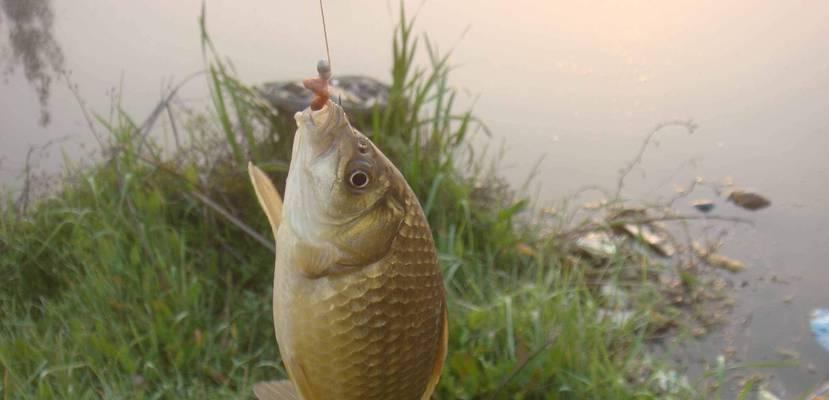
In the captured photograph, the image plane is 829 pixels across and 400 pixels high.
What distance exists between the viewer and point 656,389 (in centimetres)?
139

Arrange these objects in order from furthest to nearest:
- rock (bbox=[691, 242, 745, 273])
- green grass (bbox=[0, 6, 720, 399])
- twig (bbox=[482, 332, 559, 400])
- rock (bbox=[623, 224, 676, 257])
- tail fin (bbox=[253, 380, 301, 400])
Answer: rock (bbox=[623, 224, 676, 257]) < rock (bbox=[691, 242, 745, 273]) < green grass (bbox=[0, 6, 720, 399]) < twig (bbox=[482, 332, 559, 400]) < tail fin (bbox=[253, 380, 301, 400])

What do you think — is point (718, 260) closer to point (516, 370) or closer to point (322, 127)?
point (516, 370)

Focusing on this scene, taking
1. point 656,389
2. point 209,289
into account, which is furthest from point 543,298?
point 209,289

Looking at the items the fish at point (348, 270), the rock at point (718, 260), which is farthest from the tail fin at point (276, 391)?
the rock at point (718, 260)

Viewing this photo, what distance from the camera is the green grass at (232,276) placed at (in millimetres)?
1347

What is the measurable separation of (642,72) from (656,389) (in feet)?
3.92

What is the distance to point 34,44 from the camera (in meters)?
2.32

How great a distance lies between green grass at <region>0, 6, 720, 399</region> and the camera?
135cm

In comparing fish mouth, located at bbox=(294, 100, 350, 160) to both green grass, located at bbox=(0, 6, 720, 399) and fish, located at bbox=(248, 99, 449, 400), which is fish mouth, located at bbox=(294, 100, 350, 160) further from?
green grass, located at bbox=(0, 6, 720, 399)

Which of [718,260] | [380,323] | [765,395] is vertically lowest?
[765,395]

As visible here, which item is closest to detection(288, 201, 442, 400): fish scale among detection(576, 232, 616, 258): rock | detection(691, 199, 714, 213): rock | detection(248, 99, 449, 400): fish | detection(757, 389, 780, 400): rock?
detection(248, 99, 449, 400): fish

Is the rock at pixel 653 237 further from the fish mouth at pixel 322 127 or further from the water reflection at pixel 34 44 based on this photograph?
Answer: the water reflection at pixel 34 44

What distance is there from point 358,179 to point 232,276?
1111mm

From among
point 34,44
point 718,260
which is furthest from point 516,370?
point 34,44
